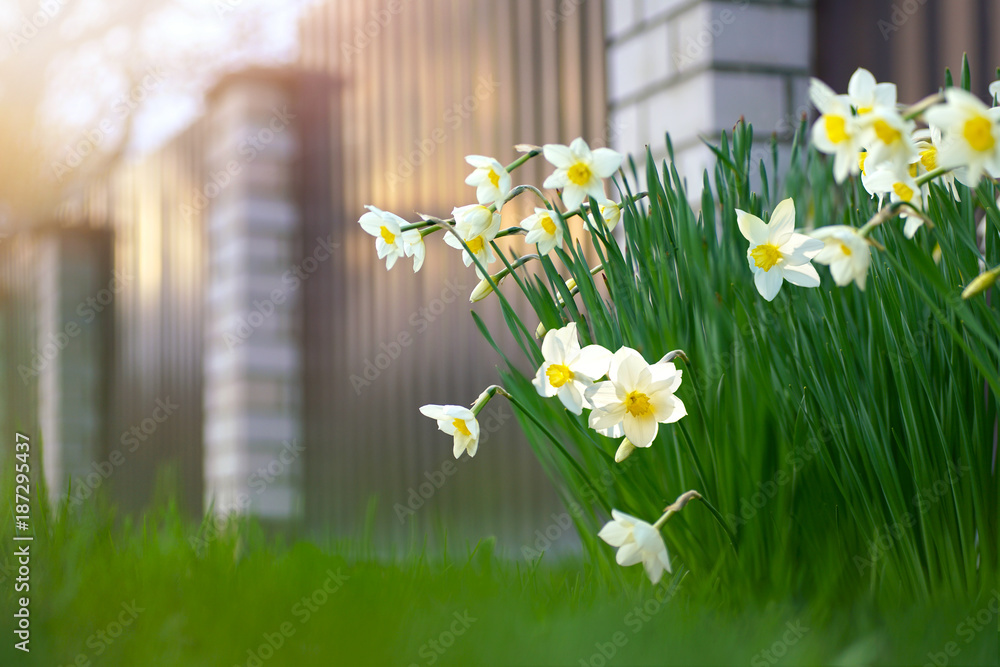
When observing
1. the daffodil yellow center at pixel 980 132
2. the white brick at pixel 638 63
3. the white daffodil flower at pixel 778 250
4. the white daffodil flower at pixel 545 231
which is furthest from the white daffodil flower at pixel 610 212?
the white brick at pixel 638 63

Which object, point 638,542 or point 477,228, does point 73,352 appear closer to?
point 477,228

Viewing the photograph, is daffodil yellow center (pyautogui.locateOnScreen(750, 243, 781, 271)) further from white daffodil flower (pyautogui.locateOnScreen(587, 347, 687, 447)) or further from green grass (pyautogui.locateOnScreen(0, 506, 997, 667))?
green grass (pyautogui.locateOnScreen(0, 506, 997, 667))

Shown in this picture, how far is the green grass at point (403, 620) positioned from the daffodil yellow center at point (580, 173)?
55 cm

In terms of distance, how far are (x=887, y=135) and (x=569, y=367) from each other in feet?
1.35

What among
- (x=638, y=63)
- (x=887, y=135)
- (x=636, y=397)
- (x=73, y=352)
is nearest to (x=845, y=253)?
(x=887, y=135)

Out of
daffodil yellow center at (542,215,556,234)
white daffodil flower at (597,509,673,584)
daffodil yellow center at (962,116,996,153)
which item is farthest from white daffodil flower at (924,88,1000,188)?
daffodil yellow center at (542,215,556,234)

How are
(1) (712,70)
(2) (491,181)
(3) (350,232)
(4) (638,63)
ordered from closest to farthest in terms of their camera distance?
(2) (491,181)
(1) (712,70)
(4) (638,63)
(3) (350,232)

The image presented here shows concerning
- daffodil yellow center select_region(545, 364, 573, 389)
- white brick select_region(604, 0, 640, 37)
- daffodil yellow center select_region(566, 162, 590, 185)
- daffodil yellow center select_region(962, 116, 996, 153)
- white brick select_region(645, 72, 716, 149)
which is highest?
white brick select_region(604, 0, 640, 37)

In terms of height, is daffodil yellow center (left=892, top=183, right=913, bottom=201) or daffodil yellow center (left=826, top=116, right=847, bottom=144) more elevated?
daffodil yellow center (left=826, top=116, right=847, bottom=144)

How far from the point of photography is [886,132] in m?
0.78

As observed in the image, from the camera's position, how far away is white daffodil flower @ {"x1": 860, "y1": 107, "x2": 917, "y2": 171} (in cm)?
77

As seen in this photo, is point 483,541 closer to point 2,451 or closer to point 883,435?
point 883,435

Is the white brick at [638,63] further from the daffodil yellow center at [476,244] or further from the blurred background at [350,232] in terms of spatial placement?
the daffodil yellow center at [476,244]

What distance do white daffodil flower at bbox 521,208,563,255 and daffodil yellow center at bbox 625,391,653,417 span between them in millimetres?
371
